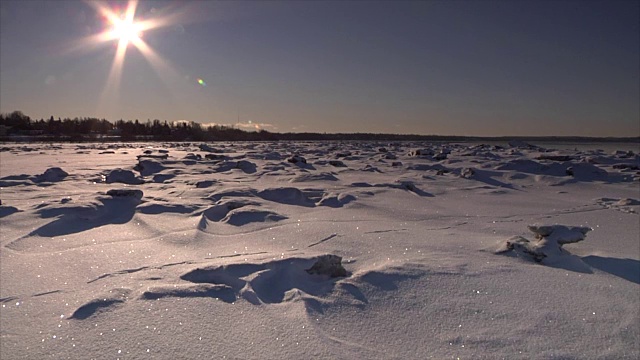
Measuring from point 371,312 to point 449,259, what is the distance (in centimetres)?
71

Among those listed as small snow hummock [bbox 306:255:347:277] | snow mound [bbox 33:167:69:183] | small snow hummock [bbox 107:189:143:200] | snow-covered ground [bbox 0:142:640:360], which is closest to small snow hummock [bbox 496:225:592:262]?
snow-covered ground [bbox 0:142:640:360]

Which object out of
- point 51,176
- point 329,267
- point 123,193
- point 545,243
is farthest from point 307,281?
point 51,176

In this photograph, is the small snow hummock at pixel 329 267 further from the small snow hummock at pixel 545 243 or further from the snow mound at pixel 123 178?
the snow mound at pixel 123 178

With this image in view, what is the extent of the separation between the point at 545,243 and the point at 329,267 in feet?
4.06

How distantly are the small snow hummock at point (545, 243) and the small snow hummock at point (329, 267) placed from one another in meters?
0.94

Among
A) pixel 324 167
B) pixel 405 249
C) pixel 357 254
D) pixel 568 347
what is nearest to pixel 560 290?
pixel 568 347

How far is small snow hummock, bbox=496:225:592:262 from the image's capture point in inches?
76.9

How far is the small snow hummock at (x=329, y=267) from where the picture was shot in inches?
67.7

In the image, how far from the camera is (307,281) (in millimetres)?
1689

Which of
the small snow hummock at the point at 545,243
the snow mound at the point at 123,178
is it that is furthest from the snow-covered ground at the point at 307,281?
the snow mound at the point at 123,178

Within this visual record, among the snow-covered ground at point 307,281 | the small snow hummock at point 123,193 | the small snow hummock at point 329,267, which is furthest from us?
the small snow hummock at point 123,193

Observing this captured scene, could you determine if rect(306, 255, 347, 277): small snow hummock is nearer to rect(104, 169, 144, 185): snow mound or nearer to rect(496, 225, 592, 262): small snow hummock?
rect(496, 225, 592, 262): small snow hummock

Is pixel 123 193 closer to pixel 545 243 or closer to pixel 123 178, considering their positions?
pixel 123 178

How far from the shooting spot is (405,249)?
2.14 metres
